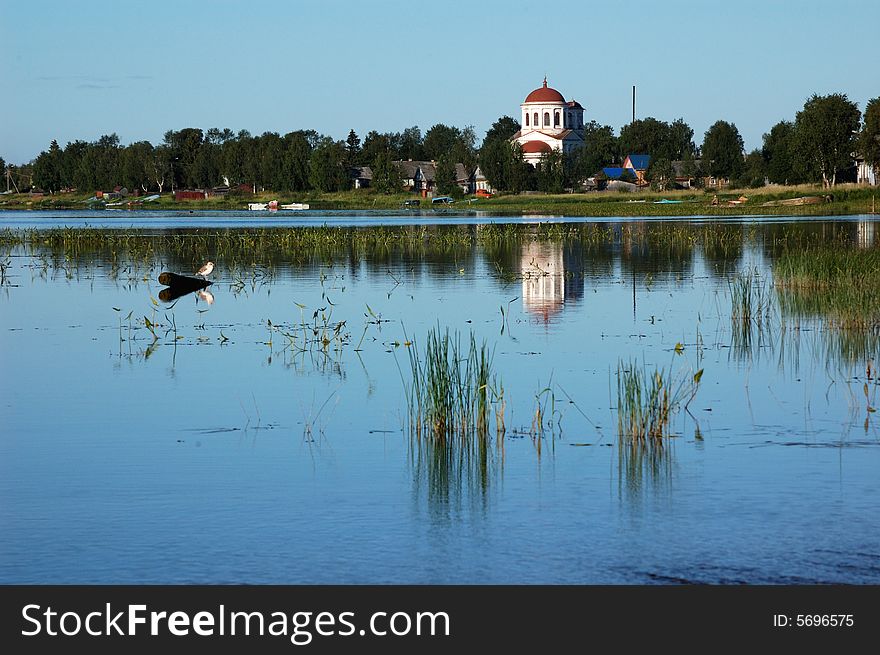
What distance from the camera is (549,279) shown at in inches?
1357

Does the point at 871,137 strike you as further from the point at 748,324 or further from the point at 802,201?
the point at 748,324

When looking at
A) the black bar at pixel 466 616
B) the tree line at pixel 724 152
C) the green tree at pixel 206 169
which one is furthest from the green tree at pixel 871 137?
the green tree at pixel 206 169

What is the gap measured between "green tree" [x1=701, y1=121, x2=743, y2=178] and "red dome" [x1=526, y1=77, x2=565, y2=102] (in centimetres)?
4817

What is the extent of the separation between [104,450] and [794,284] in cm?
1793

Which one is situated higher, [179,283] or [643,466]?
[179,283]

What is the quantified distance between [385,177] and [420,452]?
153 m

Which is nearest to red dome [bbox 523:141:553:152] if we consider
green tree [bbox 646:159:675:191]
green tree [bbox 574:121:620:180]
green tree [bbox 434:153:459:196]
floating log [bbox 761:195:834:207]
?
green tree [bbox 574:121:620:180]

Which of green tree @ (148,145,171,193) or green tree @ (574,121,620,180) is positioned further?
green tree @ (148,145,171,193)

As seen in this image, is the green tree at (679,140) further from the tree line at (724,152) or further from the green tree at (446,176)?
the green tree at (446,176)

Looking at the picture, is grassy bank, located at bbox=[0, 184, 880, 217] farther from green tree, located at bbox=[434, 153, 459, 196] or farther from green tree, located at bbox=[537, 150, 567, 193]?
green tree, located at bbox=[434, 153, 459, 196]

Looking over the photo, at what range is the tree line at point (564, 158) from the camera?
10850cm

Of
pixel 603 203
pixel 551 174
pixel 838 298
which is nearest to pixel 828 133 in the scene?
pixel 603 203

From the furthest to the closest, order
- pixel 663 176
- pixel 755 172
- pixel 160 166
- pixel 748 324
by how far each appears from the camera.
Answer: pixel 160 166 → pixel 663 176 → pixel 755 172 → pixel 748 324

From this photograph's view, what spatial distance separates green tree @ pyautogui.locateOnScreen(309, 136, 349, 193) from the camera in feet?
531
